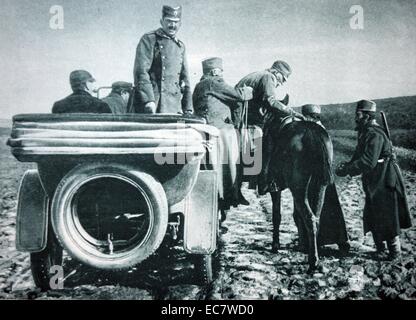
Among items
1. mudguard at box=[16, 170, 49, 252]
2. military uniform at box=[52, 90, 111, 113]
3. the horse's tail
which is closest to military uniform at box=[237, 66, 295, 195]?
the horse's tail

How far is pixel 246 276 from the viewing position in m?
3.57

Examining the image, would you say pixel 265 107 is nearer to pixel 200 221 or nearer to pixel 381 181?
Answer: pixel 381 181

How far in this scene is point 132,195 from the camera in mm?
3141

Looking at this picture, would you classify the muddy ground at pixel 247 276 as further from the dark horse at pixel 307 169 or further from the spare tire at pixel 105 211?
the spare tire at pixel 105 211

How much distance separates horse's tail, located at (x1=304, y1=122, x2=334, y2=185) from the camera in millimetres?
3777

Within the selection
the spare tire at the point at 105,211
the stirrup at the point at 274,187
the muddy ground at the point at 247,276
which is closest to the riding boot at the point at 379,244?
the muddy ground at the point at 247,276

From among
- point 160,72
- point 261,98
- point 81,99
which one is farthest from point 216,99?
point 81,99

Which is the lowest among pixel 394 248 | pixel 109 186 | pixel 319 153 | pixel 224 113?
pixel 394 248

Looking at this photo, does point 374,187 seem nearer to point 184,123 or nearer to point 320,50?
point 320,50

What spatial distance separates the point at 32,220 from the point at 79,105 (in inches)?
47.5

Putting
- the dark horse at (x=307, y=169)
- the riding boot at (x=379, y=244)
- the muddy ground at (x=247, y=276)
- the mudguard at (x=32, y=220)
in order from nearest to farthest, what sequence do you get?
the mudguard at (x=32, y=220)
the muddy ground at (x=247, y=276)
the dark horse at (x=307, y=169)
the riding boot at (x=379, y=244)

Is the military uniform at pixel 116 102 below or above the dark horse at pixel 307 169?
above

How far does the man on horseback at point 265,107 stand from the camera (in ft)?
13.7

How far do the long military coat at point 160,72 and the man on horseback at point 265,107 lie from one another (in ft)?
2.64
